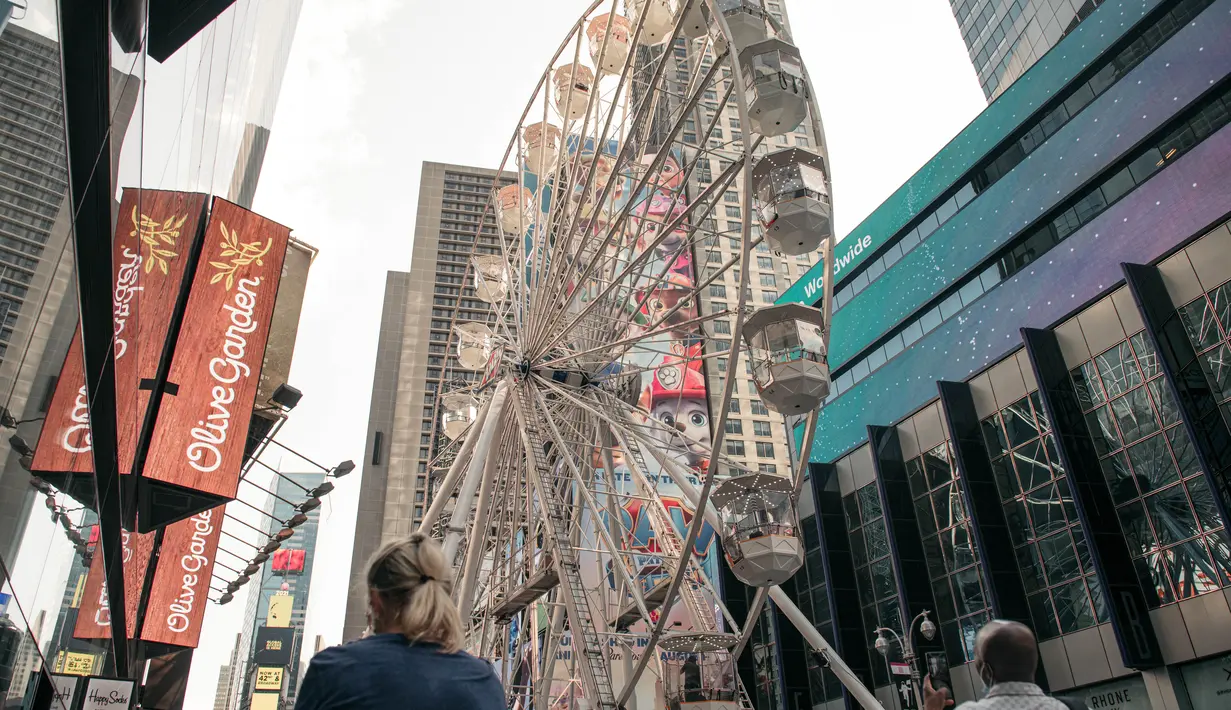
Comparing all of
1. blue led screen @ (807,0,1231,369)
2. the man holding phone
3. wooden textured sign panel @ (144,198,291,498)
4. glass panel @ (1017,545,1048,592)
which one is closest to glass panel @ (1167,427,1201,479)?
glass panel @ (1017,545,1048,592)

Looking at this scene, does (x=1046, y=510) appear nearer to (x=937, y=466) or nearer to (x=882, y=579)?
(x=937, y=466)

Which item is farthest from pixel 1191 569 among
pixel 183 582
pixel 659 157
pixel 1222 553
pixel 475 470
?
pixel 183 582

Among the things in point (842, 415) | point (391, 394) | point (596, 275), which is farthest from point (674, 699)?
point (391, 394)

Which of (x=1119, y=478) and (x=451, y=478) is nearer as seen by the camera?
(x=451, y=478)

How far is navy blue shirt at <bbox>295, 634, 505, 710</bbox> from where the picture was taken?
220 centimetres

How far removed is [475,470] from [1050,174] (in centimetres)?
2438

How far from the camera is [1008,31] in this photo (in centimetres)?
6319

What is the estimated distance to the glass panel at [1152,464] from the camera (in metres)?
24.6

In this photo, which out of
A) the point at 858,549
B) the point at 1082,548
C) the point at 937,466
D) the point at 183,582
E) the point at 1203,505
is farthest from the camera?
the point at 858,549

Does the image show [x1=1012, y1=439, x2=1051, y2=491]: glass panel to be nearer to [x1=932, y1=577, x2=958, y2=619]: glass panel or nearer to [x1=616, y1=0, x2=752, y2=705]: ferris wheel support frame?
[x1=932, y1=577, x2=958, y2=619]: glass panel

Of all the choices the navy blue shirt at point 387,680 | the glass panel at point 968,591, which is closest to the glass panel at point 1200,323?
the glass panel at point 968,591

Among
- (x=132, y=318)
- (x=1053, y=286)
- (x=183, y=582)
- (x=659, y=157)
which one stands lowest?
(x=132, y=318)

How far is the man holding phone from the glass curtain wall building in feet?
77.0

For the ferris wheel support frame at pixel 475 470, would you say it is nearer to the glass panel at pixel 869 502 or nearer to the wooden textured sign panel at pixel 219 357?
the wooden textured sign panel at pixel 219 357
